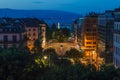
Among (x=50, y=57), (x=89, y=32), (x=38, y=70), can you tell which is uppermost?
(x=38, y=70)

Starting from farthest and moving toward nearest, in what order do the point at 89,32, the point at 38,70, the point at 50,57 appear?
the point at 89,32 < the point at 50,57 < the point at 38,70

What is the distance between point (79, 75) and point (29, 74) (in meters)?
7.17

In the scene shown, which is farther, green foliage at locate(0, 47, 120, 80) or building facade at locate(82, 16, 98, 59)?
building facade at locate(82, 16, 98, 59)

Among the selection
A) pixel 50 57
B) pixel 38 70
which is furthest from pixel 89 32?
pixel 38 70

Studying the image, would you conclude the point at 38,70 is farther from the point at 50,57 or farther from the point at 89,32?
the point at 89,32

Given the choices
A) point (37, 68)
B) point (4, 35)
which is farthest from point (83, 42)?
point (37, 68)

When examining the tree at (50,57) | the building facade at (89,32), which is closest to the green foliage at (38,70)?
the tree at (50,57)

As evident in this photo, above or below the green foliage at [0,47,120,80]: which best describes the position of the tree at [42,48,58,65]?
below

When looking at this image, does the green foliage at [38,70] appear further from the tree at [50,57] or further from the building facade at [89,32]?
the building facade at [89,32]

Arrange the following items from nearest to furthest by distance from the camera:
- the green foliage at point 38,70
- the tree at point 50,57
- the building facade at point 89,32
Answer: the green foliage at point 38,70, the tree at point 50,57, the building facade at point 89,32

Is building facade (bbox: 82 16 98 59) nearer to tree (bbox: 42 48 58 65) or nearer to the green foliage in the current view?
tree (bbox: 42 48 58 65)

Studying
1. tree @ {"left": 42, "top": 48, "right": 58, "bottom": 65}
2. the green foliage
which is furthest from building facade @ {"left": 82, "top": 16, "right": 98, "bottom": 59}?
the green foliage

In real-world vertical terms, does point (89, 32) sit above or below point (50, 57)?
below

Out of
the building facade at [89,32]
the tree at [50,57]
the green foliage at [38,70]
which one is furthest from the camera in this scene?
the building facade at [89,32]
